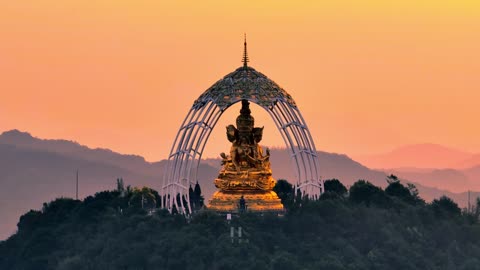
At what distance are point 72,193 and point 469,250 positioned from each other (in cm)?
11824

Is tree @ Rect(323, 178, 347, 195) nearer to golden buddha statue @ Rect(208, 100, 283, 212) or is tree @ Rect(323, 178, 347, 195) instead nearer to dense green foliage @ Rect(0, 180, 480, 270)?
dense green foliage @ Rect(0, 180, 480, 270)

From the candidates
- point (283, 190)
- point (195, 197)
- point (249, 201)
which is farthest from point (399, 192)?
point (195, 197)

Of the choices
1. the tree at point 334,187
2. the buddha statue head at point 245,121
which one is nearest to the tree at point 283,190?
the tree at point 334,187

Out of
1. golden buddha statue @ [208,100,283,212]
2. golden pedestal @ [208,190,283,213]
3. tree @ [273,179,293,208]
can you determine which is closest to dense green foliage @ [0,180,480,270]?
golden pedestal @ [208,190,283,213]

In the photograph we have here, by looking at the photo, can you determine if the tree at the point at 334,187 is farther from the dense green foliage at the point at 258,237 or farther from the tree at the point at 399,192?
the tree at the point at 399,192

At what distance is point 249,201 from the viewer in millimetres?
68250

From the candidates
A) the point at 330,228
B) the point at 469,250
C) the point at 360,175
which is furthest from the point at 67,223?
the point at 360,175

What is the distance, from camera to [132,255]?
208ft

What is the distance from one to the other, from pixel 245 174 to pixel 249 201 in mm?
1267

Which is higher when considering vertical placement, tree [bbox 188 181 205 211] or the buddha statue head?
the buddha statue head

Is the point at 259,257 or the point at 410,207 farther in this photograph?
the point at 410,207

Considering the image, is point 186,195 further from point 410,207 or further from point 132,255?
point 410,207

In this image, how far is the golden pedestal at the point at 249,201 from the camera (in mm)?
67938

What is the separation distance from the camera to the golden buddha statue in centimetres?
6838
